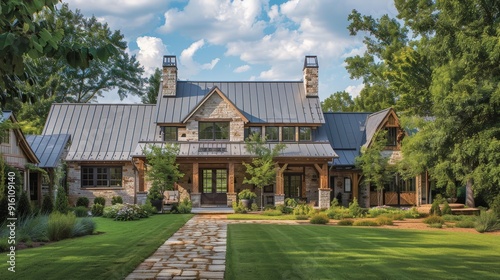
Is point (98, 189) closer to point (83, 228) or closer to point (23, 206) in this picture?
point (23, 206)

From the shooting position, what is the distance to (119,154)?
28.3 m

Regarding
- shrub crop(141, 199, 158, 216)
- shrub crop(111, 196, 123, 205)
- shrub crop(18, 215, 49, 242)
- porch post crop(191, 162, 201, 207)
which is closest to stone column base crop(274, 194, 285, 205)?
porch post crop(191, 162, 201, 207)

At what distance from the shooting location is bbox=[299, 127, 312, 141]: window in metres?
29.7

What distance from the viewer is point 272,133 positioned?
97.5ft

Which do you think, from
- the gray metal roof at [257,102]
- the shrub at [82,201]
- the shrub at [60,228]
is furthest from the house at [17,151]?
the gray metal roof at [257,102]

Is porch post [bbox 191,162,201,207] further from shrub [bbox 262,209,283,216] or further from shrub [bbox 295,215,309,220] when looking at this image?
shrub [bbox 295,215,309,220]

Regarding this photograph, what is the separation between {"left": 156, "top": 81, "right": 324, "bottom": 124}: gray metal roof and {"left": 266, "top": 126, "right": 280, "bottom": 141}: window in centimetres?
49

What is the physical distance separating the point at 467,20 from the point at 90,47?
1840 centimetres

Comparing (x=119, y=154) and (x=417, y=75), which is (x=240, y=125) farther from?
(x=417, y=75)

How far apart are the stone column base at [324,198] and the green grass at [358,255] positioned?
1215 centimetres

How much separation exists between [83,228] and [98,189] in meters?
14.8

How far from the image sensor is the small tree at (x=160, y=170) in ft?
78.9

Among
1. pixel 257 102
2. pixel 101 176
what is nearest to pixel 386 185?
pixel 257 102

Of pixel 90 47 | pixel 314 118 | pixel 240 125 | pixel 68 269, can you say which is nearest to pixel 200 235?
pixel 68 269
